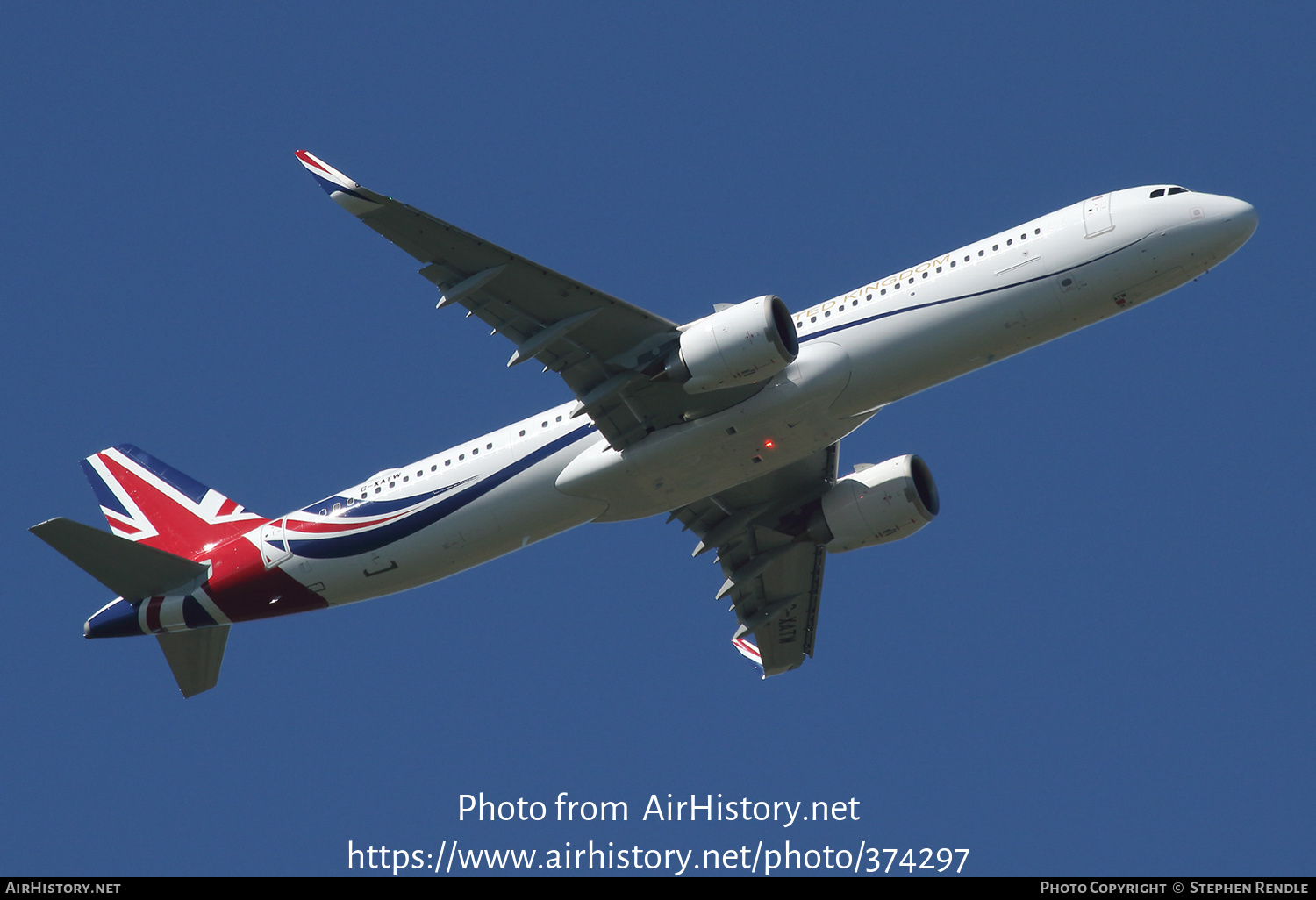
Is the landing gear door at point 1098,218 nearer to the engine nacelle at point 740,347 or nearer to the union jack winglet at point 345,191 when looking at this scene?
the engine nacelle at point 740,347

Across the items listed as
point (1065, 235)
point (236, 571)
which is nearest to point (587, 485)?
point (236, 571)

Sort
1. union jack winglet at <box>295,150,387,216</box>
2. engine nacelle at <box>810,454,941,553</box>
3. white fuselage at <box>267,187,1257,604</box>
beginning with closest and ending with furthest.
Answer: union jack winglet at <box>295,150,387,216</box> < white fuselage at <box>267,187,1257,604</box> < engine nacelle at <box>810,454,941,553</box>

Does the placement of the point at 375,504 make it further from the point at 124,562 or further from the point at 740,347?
the point at 740,347

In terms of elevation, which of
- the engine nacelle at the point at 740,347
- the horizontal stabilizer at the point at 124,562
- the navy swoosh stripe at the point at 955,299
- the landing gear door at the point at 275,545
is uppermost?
the navy swoosh stripe at the point at 955,299

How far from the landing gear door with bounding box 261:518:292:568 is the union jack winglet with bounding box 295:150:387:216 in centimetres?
1187

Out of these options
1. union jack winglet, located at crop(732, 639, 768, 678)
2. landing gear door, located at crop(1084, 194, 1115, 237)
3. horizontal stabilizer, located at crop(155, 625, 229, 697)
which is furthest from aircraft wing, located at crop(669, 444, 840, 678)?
horizontal stabilizer, located at crop(155, 625, 229, 697)

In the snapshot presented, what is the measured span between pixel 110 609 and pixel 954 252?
84.9ft

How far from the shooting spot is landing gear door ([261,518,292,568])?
128 ft

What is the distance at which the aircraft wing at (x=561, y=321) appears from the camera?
31.8 metres

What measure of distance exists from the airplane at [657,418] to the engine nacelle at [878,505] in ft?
0.19

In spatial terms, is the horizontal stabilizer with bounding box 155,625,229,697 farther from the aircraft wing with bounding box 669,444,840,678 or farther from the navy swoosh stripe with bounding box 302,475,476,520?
the aircraft wing with bounding box 669,444,840,678

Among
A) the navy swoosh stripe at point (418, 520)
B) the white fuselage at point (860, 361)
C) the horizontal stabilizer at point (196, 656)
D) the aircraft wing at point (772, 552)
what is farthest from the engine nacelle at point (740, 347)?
the horizontal stabilizer at point (196, 656)

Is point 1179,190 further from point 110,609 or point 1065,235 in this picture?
point 110,609

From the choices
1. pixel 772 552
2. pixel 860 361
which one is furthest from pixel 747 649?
pixel 860 361
